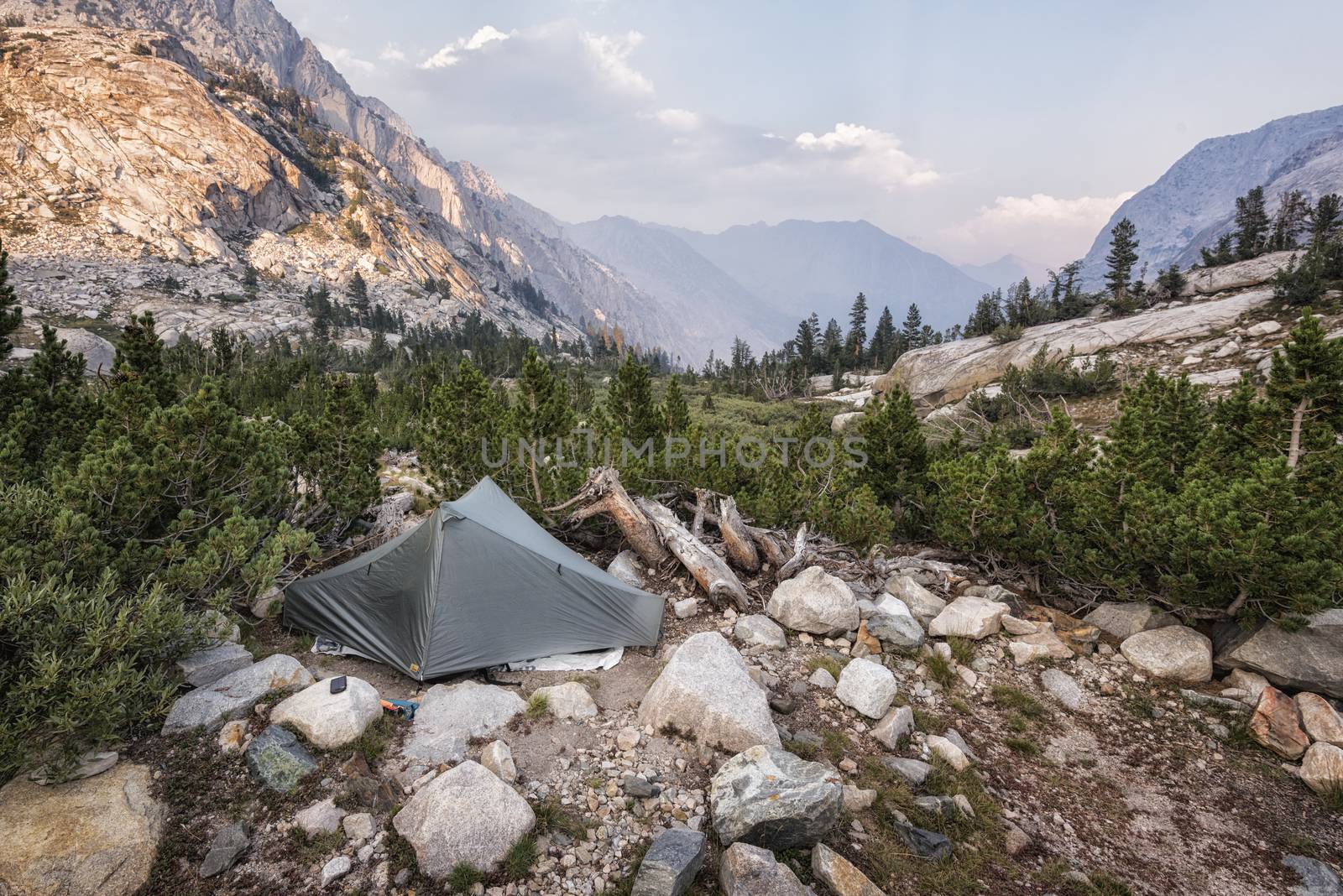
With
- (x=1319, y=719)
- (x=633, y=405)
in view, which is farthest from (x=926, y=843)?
(x=633, y=405)

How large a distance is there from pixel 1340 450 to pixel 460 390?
49.0 ft

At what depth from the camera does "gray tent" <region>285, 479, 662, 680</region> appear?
7648mm

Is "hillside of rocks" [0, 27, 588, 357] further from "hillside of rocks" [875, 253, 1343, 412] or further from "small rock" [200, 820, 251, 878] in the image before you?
"small rock" [200, 820, 251, 878]

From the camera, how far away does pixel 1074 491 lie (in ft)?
31.2

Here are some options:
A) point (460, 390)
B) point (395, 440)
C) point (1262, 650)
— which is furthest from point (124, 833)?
point (395, 440)

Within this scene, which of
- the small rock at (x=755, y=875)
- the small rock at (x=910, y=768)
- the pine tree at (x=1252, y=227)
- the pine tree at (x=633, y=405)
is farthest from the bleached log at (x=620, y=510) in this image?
the pine tree at (x=1252, y=227)

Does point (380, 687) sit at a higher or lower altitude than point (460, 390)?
lower

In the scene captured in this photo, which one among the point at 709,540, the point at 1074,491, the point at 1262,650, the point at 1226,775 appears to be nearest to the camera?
the point at 1226,775

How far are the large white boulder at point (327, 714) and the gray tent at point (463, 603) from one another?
4.19 ft

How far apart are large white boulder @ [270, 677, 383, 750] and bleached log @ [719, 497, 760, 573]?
255 inches

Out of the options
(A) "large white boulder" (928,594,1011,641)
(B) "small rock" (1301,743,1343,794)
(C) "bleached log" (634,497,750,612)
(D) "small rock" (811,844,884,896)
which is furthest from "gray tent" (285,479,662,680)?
(B) "small rock" (1301,743,1343,794)

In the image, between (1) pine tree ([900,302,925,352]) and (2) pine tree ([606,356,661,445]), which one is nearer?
(2) pine tree ([606,356,661,445])

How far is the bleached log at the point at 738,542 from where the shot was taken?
10.5 m

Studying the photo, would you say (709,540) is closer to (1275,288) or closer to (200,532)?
(200,532)
